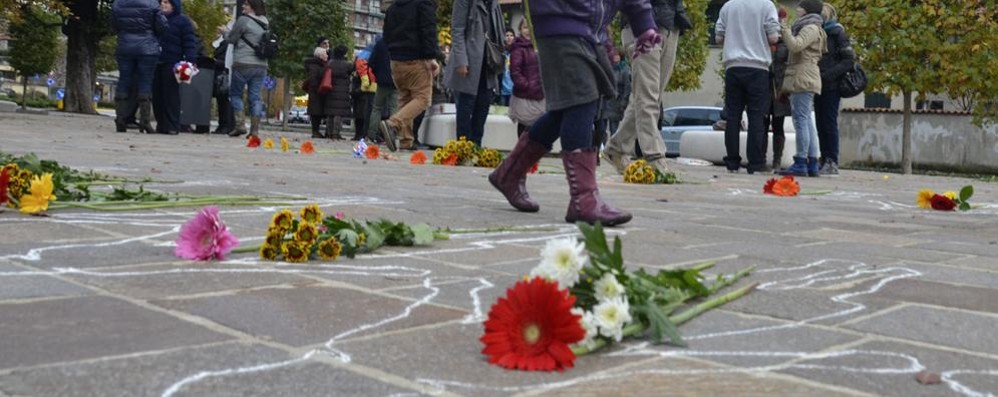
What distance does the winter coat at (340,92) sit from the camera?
61.1 feet

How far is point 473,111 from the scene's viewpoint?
39.6 feet

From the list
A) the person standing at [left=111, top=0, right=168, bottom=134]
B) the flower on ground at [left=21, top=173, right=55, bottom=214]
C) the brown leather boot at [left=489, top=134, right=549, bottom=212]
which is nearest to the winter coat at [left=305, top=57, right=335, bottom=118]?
the person standing at [left=111, top=0, right=168, bottom=134]

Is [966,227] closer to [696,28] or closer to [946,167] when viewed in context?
[946,167]

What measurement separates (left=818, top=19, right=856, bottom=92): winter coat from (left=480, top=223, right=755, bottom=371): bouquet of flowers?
900 cm

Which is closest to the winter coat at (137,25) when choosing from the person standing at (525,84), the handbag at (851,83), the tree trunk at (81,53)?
the person standing at (525,84)

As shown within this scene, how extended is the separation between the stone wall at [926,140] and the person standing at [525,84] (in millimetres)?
16096

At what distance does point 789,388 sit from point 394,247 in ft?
6.68

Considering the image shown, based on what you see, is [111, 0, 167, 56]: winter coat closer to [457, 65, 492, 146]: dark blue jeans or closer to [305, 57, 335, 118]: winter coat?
[457, 65, 492, 146]: dark blue jeans

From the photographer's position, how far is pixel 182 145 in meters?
11.8

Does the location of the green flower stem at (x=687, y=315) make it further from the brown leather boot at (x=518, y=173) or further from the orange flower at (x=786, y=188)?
the orange flower at (x=786, y=188)

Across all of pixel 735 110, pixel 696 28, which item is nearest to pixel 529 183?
pixel 735 110

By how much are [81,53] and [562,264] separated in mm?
32329

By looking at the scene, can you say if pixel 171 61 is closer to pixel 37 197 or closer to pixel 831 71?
pixel 831 71

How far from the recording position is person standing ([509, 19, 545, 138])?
10656 millimetres
